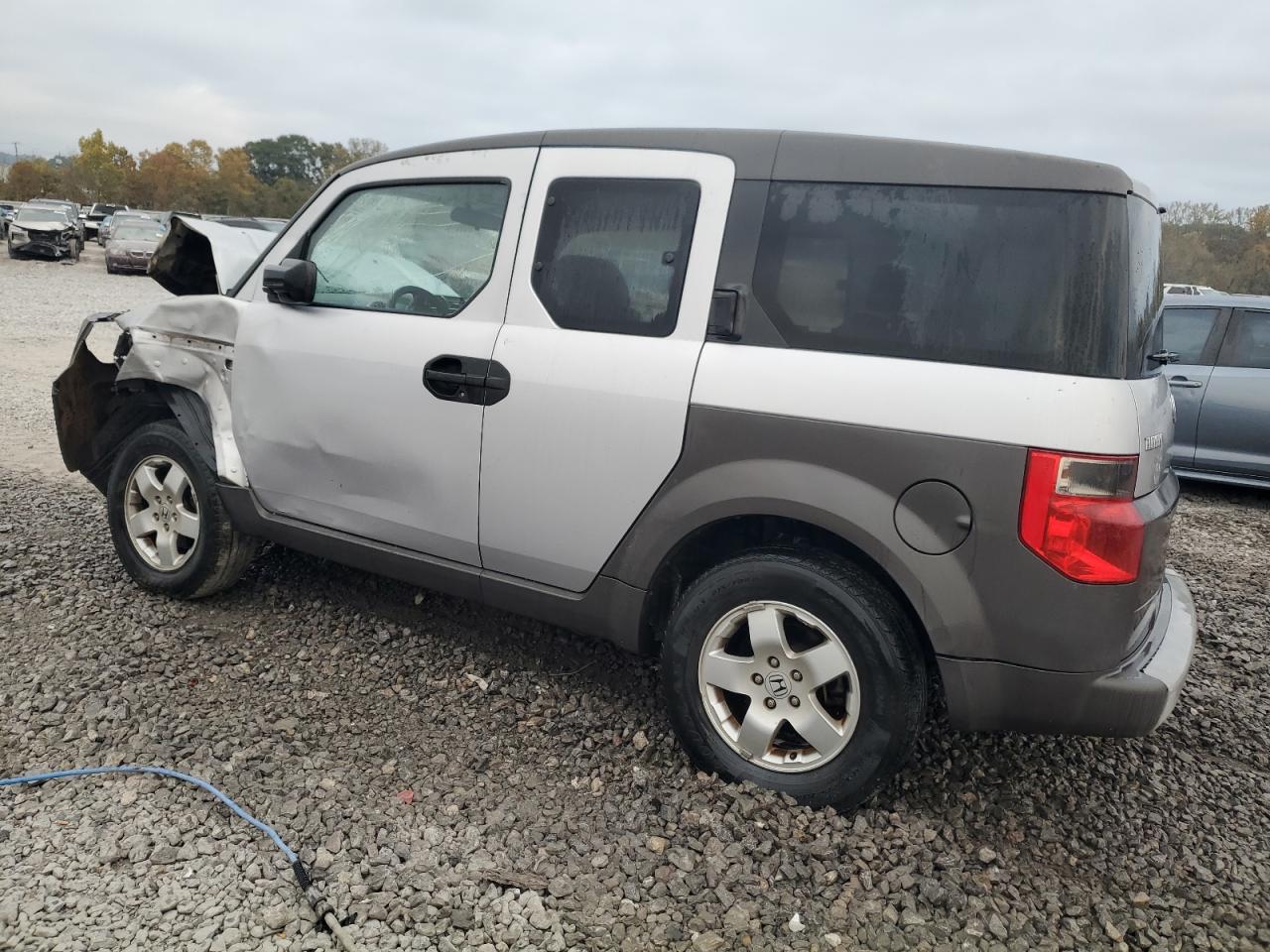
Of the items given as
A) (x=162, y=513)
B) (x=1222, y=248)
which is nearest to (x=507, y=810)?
(x=162, y=513)

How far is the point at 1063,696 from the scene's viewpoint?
2.49 m

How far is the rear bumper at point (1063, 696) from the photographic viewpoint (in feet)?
8.13

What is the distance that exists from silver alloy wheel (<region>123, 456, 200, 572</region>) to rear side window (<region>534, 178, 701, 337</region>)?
2001 millimetres

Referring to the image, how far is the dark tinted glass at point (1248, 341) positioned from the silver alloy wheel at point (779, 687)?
590cm

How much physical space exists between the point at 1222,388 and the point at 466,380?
245 inches

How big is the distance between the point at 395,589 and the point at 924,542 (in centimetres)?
273

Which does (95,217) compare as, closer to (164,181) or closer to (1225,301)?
(164,181)

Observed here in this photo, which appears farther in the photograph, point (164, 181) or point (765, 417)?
point (164, 181)

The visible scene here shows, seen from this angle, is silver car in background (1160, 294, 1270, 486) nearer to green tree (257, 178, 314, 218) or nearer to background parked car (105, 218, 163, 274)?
background parked car (105, 218, 163, 274)

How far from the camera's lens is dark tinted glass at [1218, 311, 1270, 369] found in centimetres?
693

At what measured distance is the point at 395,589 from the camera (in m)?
4.44

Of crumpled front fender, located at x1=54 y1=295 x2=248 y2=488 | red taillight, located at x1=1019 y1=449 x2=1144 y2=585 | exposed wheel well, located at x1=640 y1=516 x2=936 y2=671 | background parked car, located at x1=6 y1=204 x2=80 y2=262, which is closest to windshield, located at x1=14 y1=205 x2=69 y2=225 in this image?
background parked car, located at x1=6 y1=204 x2=80 y2=262

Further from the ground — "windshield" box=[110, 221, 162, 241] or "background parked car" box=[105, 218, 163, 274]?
"windshield" box=[110, 221, 162, 241]

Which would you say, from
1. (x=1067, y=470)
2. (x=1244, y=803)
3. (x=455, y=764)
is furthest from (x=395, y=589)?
(x=1244, y=803)
